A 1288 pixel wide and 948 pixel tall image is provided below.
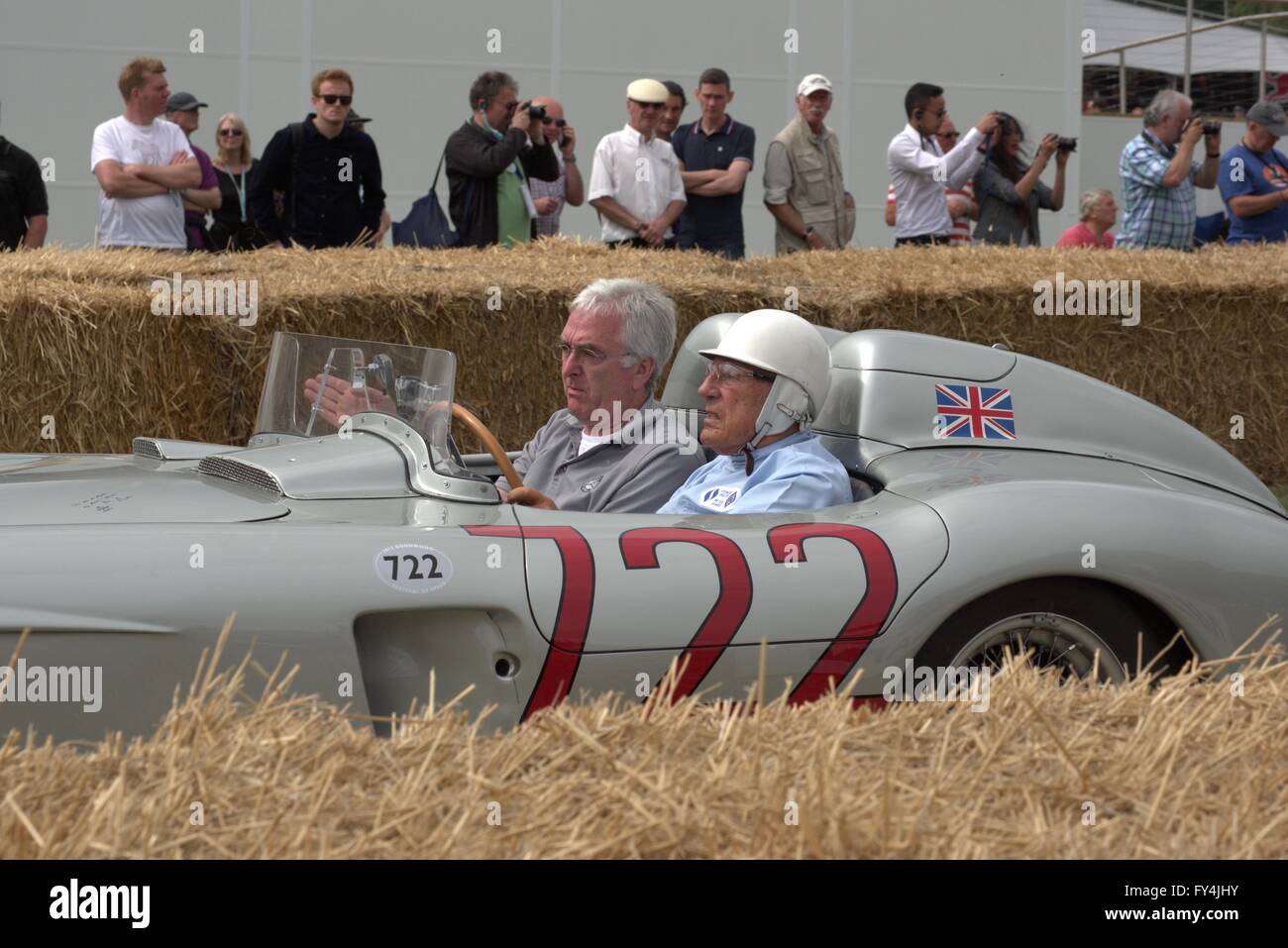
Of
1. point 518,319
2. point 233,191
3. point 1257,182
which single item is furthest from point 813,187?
point 233,191

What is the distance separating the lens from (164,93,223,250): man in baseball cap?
330 inches

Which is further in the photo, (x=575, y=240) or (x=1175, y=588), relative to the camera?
(x=575, y=240)

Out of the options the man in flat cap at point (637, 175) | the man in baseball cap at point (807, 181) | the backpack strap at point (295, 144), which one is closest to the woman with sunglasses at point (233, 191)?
the backpack strap at point (295, 144)

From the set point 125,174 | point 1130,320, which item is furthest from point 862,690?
point 125,174

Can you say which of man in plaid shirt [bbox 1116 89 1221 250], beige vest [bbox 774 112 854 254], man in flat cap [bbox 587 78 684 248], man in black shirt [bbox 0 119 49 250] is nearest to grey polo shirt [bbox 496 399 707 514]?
man in flat cap [bbox 587 78 684 248]

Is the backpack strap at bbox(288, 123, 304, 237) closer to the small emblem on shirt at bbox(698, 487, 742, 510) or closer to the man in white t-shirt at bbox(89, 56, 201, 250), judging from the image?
the man in white t-shirt at bbox(89, 56, 201, 250)

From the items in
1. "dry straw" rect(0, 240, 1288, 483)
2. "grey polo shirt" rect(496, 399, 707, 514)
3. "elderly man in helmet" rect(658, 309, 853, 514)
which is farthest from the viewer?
"dry straw" rect(0, 240, 1288, 483)

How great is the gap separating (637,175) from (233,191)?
2452 millimetres

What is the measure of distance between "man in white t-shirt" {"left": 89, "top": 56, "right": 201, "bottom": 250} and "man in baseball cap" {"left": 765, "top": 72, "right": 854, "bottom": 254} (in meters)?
3.44

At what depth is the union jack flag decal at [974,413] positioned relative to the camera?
Answer: 4156 millimetres

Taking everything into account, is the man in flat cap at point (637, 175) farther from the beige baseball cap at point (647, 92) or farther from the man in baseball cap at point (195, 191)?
the man in baseball cap at point (195, 191)

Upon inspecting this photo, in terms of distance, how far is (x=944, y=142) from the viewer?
11367mm
